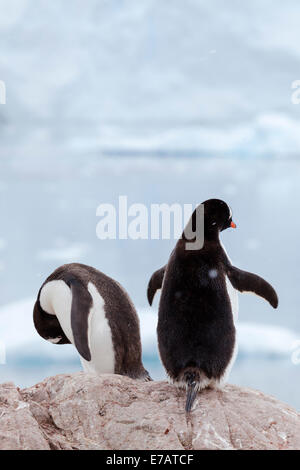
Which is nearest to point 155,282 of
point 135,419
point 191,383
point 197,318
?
point 197,318

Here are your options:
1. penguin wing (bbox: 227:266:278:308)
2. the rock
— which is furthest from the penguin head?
the rock

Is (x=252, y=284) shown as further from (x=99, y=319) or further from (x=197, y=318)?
(x=99, y=319)

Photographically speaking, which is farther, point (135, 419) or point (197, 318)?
point (197, 318)

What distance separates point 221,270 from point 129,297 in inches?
40.1

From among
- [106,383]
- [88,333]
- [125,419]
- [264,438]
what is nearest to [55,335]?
[88,333]

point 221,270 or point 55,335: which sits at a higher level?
point 221,270

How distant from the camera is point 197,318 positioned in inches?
119

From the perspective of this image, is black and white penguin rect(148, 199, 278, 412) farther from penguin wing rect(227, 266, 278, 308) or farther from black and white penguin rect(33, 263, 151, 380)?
black and white penguin rect(33, 263, 151, 380)

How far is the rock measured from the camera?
2639 mm

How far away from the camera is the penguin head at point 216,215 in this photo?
3295 millimetres

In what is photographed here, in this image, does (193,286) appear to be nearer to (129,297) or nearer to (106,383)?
(106,383)

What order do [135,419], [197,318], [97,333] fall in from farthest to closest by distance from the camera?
[97,333] < [197,318] < [135,419]

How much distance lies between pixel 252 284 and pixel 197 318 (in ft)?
1.92
